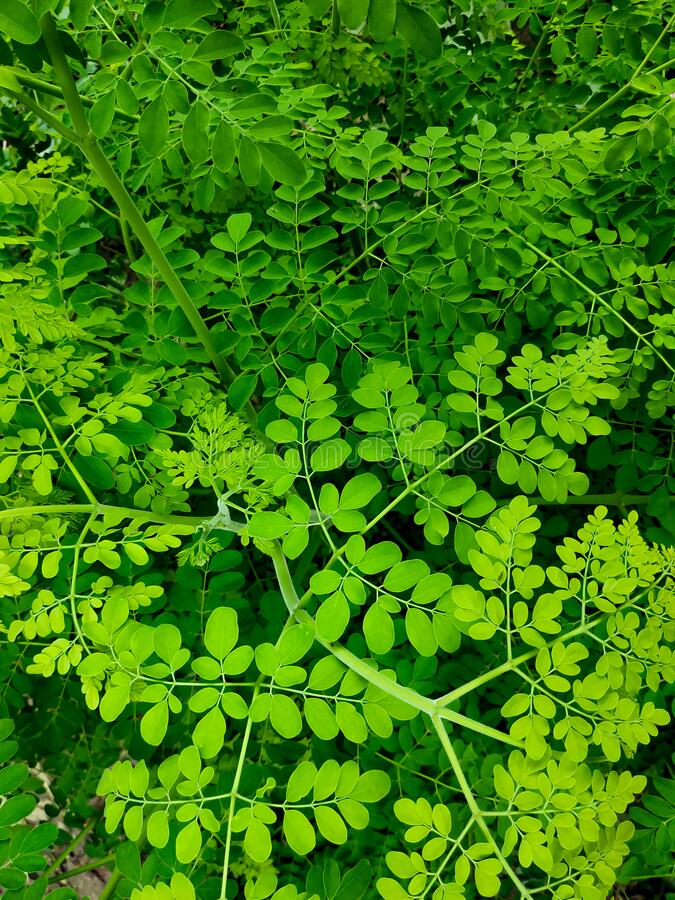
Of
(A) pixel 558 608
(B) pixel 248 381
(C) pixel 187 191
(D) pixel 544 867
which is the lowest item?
(D) pixel 544 867

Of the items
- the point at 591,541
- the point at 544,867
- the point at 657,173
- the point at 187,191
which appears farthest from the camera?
the point at 187,191

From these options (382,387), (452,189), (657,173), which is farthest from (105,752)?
(657,173)

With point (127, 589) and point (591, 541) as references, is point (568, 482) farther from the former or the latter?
point (127, 589)

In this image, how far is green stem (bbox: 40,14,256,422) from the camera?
0.58 m

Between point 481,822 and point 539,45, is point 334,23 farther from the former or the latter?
point 481,822

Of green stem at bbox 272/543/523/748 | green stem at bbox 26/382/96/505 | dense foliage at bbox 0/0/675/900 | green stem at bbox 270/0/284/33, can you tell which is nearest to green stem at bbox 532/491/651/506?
dense foliage at bbox 0/0/675/900

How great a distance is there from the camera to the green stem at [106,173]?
22.8 inches

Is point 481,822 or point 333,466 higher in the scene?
point 333,466

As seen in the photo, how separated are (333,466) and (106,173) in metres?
0.41

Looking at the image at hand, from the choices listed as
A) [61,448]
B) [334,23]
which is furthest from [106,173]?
[334,23]

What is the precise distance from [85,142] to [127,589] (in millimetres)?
495

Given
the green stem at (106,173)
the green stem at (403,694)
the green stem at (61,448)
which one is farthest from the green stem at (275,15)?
the green stem at (403,694)

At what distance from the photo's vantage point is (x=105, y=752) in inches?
41.2

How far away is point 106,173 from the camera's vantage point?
69 cm
